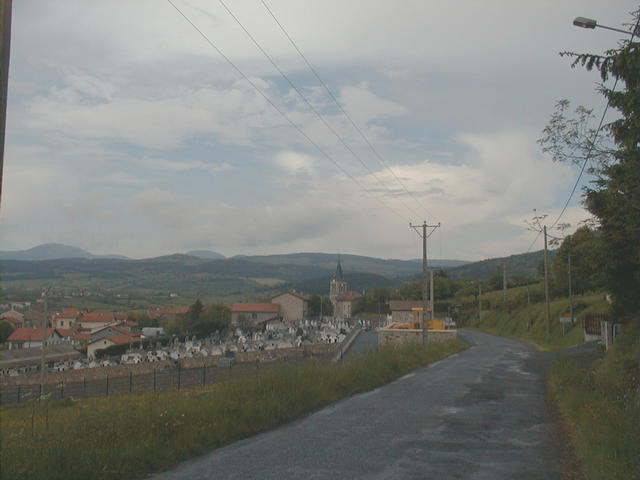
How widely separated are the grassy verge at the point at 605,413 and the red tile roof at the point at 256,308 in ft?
277

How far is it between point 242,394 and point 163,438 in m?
2.98

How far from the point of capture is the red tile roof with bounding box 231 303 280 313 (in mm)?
100281

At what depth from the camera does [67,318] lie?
66.2 m

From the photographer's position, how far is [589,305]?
154 ft

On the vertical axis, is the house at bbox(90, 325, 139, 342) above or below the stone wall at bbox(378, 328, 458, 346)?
below

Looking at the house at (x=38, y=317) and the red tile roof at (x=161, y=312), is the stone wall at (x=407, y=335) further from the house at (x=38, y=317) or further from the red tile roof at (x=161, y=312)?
the red tile roof at (x=161, y=312)

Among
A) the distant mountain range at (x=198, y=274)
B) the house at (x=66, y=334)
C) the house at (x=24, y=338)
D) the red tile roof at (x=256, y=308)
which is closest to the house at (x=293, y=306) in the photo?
A: the red tile roof at (x=256, y=308)

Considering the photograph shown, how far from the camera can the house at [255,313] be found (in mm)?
98606

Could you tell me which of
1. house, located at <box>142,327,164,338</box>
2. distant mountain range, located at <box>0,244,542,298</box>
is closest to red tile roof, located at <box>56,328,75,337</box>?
house, located at <box>142,327,164,338</box>

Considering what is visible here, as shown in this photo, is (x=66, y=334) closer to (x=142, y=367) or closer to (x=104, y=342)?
(x=104, y=342)

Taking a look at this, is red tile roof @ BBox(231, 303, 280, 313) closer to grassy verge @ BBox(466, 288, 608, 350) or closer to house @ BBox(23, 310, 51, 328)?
grassy verge @ BBox(466, 288, 608, 350)

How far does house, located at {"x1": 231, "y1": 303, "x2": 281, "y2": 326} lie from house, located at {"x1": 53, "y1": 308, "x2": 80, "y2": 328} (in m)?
31.7

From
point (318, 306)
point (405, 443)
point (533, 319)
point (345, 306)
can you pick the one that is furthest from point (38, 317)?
point (318, 306)

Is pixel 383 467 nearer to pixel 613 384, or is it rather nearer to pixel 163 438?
pixel 163 438
